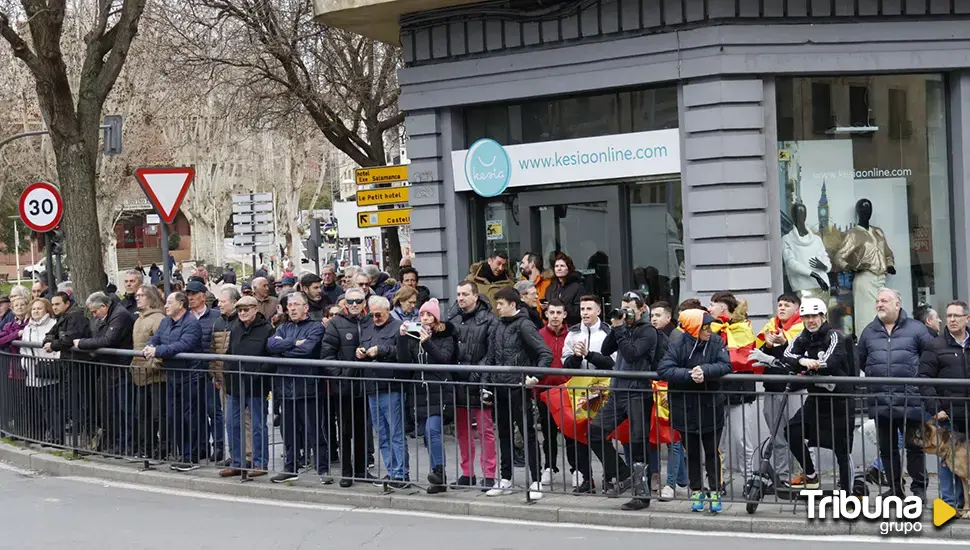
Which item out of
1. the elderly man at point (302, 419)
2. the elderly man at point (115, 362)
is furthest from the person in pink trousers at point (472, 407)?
the elderly man at point (115, 362)

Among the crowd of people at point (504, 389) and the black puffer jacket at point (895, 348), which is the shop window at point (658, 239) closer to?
the crowd of people at point (504, 389)

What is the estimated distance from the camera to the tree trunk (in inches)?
663

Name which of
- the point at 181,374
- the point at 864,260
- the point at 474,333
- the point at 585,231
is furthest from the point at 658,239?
the point at 181,374

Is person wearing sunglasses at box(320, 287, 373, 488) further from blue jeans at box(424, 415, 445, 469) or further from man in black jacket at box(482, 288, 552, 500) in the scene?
man in black jacket at box(482, 288, 552, 500)

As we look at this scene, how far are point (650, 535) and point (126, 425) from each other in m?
5.43

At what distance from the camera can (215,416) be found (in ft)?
36.9

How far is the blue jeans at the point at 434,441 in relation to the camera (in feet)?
33.0

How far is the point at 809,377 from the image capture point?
8750mm

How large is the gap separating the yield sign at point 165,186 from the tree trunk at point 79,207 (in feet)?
13.1

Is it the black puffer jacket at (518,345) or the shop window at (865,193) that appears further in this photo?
the shop window at (865,193)

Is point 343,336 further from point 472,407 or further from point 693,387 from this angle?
point 693,387

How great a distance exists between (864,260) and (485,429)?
553cm

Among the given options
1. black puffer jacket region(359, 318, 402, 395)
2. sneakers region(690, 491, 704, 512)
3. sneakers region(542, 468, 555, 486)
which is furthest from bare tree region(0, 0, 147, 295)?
sneakers region(690, 491, 704, 512)

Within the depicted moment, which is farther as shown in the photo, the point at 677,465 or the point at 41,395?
the point at 41,395
